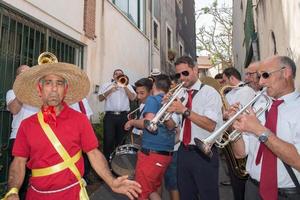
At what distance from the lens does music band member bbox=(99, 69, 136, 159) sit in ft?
25.5

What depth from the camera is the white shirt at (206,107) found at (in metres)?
4.05

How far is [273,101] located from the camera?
2.98 metres

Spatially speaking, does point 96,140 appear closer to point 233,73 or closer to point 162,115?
point 162,115

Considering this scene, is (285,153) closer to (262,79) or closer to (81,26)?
(262,79)

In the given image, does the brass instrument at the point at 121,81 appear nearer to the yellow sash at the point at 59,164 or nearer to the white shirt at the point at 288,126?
the yellow sash at the point at 59,164

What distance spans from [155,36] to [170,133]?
12.9 metres

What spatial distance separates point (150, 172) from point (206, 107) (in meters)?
1.09

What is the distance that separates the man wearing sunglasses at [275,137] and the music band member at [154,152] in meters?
1.54

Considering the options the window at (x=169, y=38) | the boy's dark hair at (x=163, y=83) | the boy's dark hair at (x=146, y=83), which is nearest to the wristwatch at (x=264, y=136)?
the boy's dark hair at (x=163, y=83)

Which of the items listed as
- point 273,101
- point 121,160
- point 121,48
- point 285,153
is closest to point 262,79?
point 273,101

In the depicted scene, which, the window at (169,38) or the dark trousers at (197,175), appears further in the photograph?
the window at (169,38)

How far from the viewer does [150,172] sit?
176 inches

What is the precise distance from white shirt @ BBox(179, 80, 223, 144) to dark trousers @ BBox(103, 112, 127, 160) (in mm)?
3793

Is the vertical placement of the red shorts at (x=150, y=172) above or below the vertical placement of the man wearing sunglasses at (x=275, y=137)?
below
